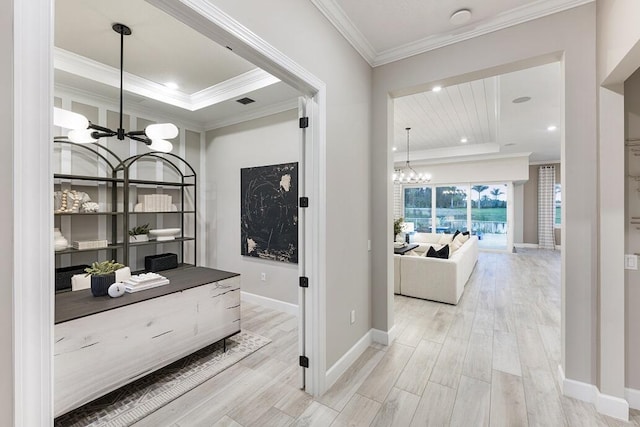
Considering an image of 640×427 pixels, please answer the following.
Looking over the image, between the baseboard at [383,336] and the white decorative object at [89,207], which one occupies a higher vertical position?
the white decorative object at [89,207]

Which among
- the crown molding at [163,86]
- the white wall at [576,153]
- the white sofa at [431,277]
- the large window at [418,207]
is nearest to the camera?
the white wall at [576,153]

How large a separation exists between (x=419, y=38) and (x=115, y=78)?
3.31 meters

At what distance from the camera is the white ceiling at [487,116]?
3.81 metres

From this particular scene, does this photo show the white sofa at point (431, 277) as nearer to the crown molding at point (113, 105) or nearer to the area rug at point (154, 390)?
the area rug at point (154, 390)

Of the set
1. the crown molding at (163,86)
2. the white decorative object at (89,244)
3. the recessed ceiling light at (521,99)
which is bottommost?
the white decorative object at (89,244)

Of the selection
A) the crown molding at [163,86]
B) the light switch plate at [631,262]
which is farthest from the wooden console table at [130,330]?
the light switch plate at [631,262]

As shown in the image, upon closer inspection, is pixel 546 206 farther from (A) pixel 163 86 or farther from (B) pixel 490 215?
(A) pixel 163 86

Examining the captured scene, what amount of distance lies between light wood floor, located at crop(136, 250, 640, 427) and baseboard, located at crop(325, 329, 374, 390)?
53mm

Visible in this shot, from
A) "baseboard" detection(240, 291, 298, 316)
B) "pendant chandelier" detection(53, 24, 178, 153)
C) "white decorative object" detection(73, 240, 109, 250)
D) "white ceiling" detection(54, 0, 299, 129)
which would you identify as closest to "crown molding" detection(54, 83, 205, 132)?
"white ceiling" detection(54, 0, 299, 129)

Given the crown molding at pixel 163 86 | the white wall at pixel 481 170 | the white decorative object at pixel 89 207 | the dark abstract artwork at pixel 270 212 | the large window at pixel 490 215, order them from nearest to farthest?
the crown molding at pixel 163 86
the white decorative object at pixel 89 207
the dark abstract artwork at pixel 270 212
the white wall at pixel 481 170
the large window at pixel 490 215

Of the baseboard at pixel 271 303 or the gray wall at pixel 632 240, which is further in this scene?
the baseboard at pixel 271 303

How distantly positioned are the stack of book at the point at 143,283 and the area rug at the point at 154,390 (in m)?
0.78

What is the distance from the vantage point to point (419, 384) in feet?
7.58
